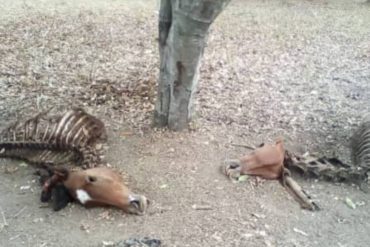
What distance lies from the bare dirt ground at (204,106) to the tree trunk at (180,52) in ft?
0.41

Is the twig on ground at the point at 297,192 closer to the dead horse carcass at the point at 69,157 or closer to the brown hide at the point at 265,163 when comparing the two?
the brown hide at the point at 265,163

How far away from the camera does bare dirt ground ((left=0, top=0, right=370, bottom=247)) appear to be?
2330 millimetres

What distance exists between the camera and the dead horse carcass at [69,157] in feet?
7.84

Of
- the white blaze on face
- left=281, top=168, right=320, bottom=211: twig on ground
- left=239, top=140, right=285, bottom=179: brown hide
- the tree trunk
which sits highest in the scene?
the tree trunk

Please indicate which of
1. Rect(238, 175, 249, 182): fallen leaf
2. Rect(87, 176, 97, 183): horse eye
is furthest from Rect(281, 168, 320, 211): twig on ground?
Rect(87, 176, 97, 183): horse eye

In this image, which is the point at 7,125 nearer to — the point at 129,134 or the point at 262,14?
the point at 129,134

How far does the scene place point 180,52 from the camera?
279 centimetres

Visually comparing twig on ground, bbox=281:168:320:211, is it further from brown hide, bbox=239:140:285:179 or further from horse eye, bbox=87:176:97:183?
horse eye, bbox=87:176:97:183

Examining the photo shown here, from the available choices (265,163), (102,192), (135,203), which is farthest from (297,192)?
(102,192)

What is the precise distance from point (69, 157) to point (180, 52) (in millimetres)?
746

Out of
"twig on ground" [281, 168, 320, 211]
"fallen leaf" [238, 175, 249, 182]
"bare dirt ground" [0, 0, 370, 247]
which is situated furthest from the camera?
"fallen leaf" [238, 175, 249, 182]

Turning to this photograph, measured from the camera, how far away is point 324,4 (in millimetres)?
6523

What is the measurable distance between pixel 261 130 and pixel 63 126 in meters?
1.11

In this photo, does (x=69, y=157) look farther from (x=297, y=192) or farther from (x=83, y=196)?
(x=297, y=192)
